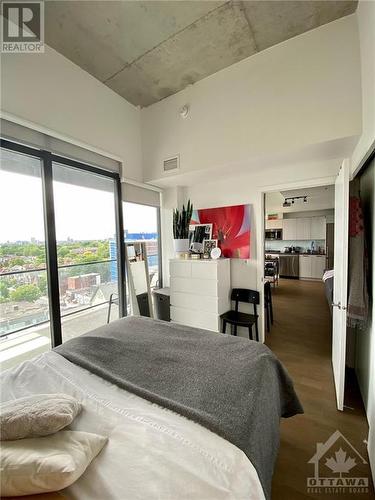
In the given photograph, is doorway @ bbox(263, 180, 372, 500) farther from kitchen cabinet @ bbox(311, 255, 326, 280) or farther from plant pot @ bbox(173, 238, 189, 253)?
plant pot @ bbox(173, 238, 189, 253)

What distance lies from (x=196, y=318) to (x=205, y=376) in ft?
5.88

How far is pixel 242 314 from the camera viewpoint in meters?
3.05

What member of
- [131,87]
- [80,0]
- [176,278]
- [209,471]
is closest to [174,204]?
[176,278]

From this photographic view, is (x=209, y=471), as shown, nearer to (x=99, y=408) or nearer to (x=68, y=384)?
(x=99, y=408)

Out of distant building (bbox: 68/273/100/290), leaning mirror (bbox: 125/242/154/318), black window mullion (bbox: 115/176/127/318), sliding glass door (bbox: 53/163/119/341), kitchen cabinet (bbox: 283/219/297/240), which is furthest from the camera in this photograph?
kitchen cabinet (bbox: 283/219/297/240)

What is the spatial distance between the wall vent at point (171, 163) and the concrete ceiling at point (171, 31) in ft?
2.91

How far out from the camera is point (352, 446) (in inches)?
62.2

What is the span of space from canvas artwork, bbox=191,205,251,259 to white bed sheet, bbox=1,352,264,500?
91.8 inches

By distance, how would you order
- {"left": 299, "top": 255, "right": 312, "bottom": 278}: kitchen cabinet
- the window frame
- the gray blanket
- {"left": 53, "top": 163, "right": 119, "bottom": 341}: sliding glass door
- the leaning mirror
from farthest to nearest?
{"left": 299, "top": 255, "right": 312, "bottom": 278}: kitchen cabinet → the leaning mirror → {"left": 53, "top": 163, "right": 119, "bottom": 341}: sliding glass door → the window frame → the gray blanket

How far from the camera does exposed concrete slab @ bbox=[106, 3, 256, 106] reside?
76.4 inches

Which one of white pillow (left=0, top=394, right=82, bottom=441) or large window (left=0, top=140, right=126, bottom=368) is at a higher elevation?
large window (left=0, top=140, right=126, bottom=368)

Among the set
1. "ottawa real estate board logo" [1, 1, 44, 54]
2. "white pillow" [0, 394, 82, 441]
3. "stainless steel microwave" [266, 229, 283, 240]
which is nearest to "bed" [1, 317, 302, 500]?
"white pillow" [0, 394, 82, 441]

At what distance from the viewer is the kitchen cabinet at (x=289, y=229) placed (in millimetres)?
7577

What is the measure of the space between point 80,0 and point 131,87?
1.00m
